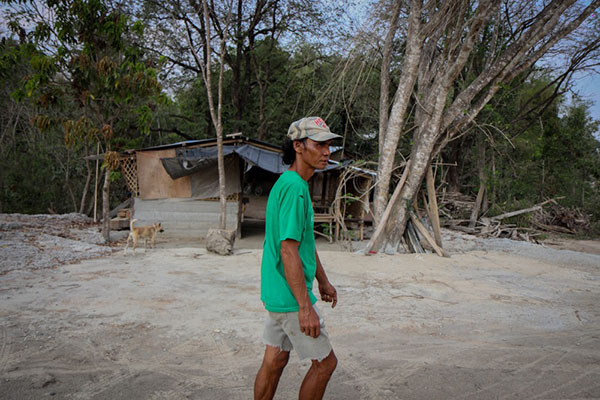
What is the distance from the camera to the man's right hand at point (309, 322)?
182 centimetres

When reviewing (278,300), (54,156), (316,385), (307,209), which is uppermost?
(54,156)

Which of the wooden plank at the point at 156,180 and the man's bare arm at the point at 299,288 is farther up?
the wooden plank at the point at 156,180

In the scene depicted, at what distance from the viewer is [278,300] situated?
190 centimetres

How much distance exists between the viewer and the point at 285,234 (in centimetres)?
183

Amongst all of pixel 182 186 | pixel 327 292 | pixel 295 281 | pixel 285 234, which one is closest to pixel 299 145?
pixel 285 234

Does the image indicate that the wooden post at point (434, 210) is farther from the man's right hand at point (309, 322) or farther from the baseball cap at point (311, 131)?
the man's right hand at point (309, 322)

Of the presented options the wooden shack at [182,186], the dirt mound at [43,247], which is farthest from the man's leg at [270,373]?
the wooden shack at [182,186]

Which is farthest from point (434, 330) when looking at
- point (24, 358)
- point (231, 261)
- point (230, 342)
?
point (231, 261)

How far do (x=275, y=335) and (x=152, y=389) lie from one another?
1163 millimetres

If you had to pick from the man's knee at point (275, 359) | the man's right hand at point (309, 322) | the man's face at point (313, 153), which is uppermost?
the man's face at point (313, 153)

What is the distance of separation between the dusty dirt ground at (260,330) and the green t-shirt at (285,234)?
997 millimetres

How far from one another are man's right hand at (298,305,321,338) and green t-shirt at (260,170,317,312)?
0.06 meters

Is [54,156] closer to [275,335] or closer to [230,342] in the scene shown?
[230,342]

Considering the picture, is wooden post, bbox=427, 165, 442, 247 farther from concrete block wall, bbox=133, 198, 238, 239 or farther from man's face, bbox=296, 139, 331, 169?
man's face, bbox=296, 139, 331, 169
